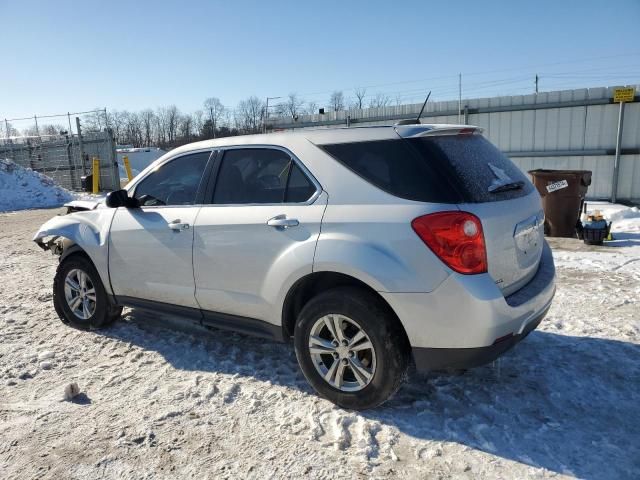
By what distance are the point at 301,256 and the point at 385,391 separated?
3.19 ft

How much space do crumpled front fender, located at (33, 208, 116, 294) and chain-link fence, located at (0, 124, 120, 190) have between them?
624 inches

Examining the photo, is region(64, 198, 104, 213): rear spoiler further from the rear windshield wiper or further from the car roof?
the rear windshield wiper

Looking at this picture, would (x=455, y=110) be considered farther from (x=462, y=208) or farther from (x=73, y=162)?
(x=73, y=162)

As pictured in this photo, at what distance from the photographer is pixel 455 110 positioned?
14.4 metres

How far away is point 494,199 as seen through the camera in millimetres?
2939

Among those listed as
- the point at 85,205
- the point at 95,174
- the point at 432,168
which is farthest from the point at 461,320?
the point at 95,174

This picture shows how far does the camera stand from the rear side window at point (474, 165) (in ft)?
9.48

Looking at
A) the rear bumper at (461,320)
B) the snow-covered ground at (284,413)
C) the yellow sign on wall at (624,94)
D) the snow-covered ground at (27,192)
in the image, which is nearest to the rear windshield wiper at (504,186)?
the rear bumper at (461,320)

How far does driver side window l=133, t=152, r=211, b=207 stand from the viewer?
3.95 meters

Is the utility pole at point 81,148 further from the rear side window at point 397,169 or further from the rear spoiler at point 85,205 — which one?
the rear side window at point 397,169

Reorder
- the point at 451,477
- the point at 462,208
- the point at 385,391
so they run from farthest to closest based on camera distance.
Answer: the point at 385,391
the point at 462,208
the point at 451,477

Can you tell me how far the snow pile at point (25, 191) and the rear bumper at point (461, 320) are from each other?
57.1 feet

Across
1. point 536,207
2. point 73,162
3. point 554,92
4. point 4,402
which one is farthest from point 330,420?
point 73,162

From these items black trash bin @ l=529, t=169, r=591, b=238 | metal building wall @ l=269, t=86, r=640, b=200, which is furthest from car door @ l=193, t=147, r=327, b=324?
metal building wall @ l=269, t=86, r=640, b=200
